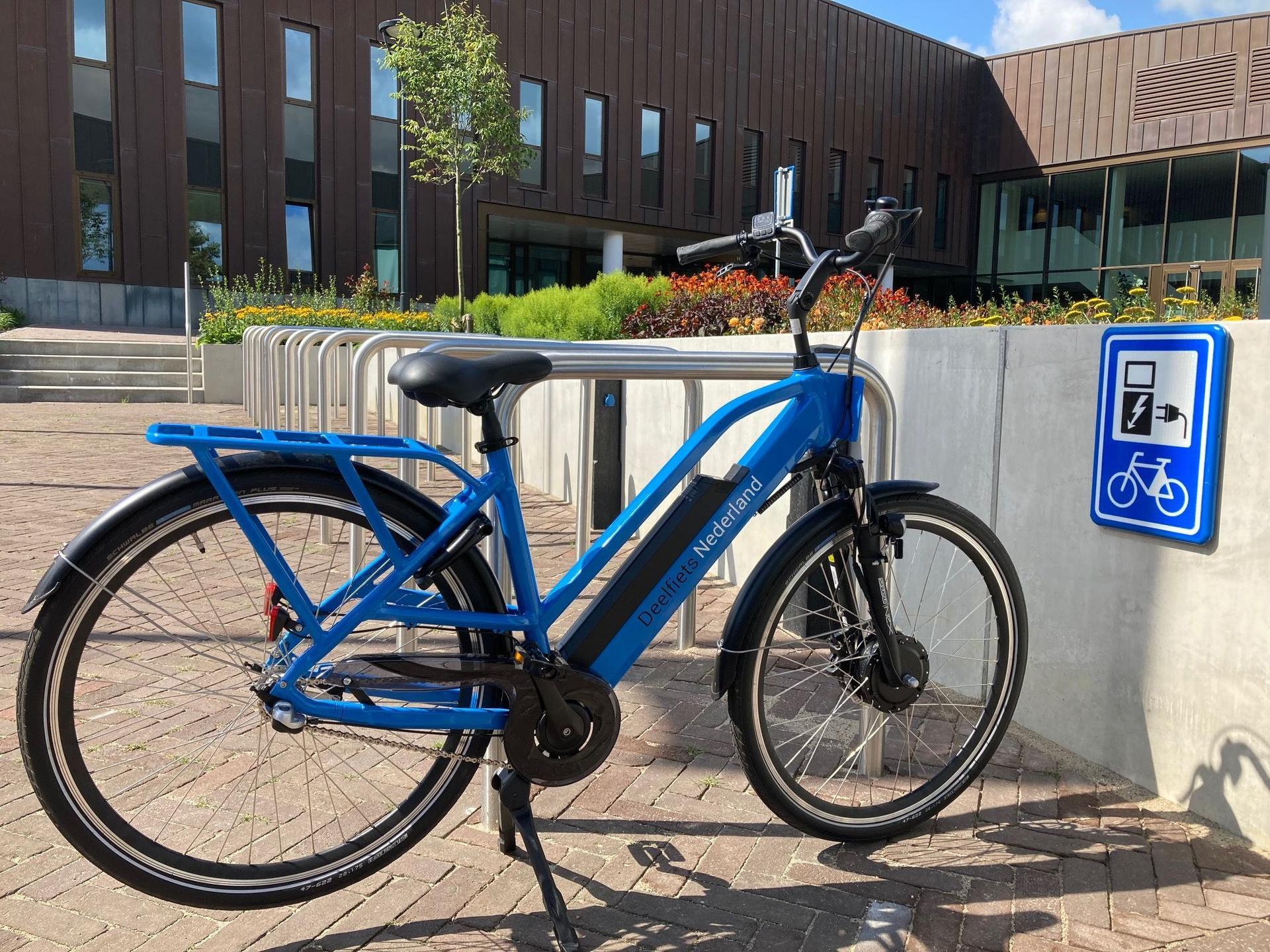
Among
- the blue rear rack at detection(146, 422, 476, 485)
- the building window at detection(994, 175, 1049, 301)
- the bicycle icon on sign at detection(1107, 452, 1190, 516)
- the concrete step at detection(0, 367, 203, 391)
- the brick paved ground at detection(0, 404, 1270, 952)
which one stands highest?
the building window at detection(994, 175, 1049, 301)

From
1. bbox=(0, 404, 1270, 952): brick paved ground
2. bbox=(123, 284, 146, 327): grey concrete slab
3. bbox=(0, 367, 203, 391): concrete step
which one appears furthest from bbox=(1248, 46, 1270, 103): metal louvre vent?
bbox=(0, 404, 1270, 952): brick paved ground

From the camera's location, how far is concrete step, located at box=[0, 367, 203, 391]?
49.1 feet

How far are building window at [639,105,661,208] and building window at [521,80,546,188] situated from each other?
2.93 m

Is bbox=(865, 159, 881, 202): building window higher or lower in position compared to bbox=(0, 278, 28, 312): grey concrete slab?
higher

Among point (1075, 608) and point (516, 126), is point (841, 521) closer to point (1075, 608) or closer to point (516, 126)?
point (1075, 608)

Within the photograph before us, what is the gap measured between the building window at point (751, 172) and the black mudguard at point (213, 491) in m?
27.5

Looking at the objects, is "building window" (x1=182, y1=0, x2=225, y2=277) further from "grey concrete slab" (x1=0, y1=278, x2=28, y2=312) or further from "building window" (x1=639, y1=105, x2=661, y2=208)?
"building window" (x1=639, y1=105, x2=661, y2=208)

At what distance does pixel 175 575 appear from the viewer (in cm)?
222

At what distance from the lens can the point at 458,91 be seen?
16.5 meters

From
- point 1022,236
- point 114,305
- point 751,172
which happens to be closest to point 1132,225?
point 1022,236

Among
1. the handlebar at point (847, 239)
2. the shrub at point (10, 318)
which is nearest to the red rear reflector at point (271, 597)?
the handlebar at point (847, 239)

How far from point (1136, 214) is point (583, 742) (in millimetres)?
31146

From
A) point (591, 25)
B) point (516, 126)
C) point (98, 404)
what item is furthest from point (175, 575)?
point (591, 25)

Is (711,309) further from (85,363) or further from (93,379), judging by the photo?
(85,363)
